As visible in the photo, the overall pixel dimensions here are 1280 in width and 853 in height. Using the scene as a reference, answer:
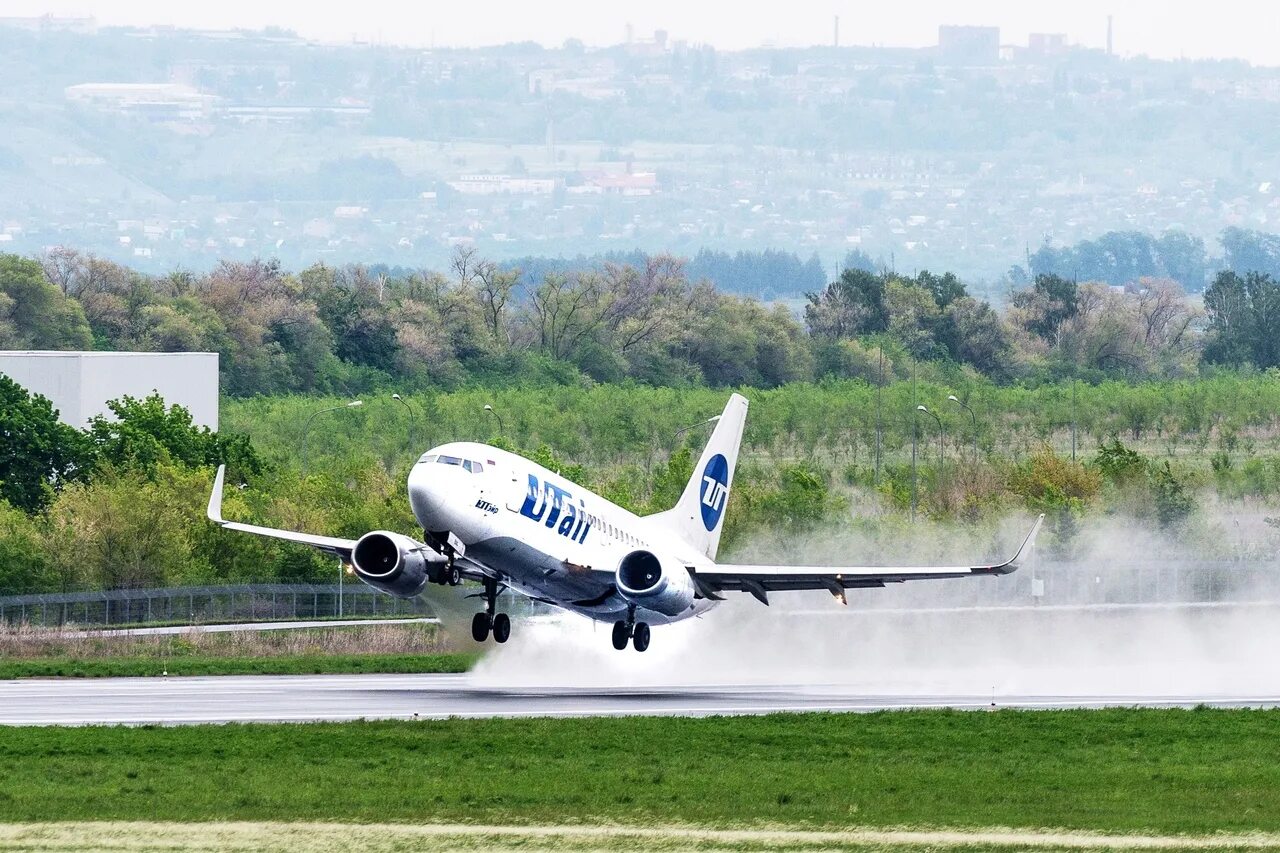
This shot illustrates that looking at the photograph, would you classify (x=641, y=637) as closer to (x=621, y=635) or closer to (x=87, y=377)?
(x=621, y=635)

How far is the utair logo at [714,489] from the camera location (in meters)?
63.5

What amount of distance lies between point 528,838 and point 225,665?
36.0 meters

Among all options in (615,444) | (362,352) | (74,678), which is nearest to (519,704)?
(74,678)

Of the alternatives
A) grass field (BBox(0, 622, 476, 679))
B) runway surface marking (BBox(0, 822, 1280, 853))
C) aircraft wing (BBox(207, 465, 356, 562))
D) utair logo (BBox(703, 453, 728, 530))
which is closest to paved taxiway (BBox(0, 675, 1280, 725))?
grass field (BBox(0, 622, 476, 679))

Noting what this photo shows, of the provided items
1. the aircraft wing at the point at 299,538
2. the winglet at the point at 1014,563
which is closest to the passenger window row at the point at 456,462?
the aircraft wing at the point at 299,538

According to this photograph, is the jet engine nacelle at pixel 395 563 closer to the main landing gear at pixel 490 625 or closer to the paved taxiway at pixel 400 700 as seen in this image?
the main landing gear at pixel 490 625

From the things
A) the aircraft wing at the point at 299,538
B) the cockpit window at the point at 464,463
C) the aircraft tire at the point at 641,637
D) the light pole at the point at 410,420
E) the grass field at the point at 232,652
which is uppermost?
the cockpit window at the point at 464,463

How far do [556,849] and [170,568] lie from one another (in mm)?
58590

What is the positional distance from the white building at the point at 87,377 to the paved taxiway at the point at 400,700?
57.3 m

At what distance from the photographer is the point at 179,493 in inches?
3642

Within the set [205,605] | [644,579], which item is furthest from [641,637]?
[205,605]

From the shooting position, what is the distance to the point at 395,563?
52.2m

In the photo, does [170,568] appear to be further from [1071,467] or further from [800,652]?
[1071,467]

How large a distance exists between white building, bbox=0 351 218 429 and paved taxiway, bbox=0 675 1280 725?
57294 millimetres
